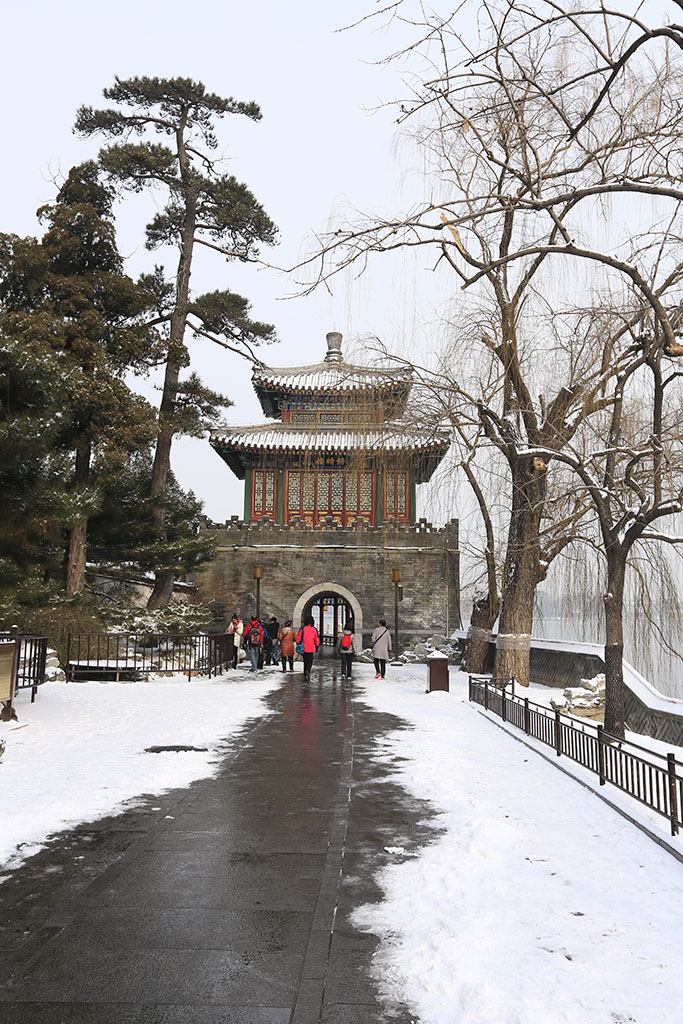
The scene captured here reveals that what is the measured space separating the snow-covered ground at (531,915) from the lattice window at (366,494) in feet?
66.7

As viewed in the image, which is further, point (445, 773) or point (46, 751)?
point (46, 751)

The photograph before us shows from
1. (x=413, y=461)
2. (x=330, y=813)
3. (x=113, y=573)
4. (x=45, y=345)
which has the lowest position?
(x=330, y=813)

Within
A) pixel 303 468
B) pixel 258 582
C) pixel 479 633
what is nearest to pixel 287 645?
pixel 479 633

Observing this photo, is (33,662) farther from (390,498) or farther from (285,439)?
(390,498)

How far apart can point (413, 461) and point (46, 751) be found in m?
9.67

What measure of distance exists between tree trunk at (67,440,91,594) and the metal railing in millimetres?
1993

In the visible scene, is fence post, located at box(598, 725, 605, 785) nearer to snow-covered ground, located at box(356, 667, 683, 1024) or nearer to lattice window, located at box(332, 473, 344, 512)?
snow-covered ground, located at box(356, 667, 683, 1024)

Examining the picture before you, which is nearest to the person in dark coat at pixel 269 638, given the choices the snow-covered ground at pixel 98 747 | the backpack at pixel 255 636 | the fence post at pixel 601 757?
the backpack at pixel 255 636

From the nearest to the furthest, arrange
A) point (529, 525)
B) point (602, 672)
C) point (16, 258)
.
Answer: point (529, 525), point (602, 672), point (16, 258)

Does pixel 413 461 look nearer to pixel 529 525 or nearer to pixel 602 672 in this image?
pixel 529 525

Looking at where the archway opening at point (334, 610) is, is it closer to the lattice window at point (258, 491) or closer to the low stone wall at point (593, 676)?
the lattice window at point (258, 491)

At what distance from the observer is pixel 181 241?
2200 cm

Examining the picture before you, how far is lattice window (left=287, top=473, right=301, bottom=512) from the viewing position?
2675cm

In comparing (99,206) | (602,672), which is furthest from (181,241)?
(602,672)
